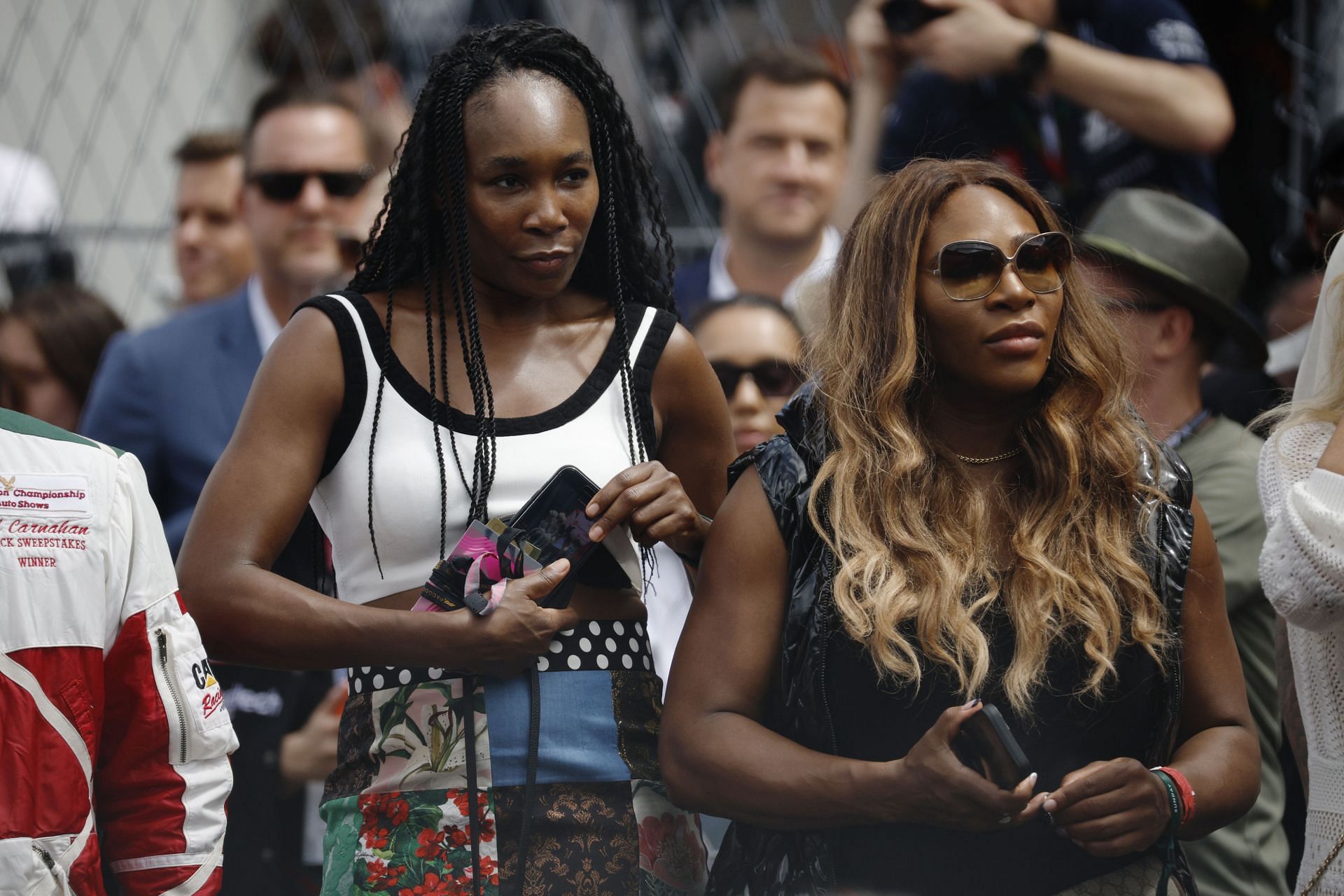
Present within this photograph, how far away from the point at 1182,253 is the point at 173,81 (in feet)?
17.8

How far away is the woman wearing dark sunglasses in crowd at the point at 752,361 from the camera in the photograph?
3826 mm

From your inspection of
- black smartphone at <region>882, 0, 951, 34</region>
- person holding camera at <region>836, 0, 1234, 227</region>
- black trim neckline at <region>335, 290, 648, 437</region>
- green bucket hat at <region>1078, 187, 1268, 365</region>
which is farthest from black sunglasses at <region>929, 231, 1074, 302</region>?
black smartphone at <region>882, 0, 951, 34</region>

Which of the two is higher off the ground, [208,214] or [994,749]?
[208,214]

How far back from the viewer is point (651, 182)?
9.21ft

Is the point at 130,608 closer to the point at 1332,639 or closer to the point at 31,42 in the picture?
the point at 1332,639

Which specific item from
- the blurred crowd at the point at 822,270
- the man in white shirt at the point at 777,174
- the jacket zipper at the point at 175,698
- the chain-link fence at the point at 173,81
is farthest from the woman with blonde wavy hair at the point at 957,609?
the chain-link fence at the point at 173,81

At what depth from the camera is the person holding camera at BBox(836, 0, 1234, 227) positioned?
167 inches

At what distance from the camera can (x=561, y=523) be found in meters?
2.38

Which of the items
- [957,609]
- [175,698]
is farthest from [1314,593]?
[175,698]

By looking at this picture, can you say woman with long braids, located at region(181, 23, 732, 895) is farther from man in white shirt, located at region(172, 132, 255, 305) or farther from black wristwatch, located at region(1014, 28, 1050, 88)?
man in white shirt, located at region(172, 132, 255, 305)

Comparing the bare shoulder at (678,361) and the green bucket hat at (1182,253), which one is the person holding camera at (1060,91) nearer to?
the green bucket hat at (1182,253)

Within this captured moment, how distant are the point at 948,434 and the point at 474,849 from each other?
977 mm

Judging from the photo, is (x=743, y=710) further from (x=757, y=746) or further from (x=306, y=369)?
(x=306, y=369)

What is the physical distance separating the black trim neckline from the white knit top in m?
1.03
